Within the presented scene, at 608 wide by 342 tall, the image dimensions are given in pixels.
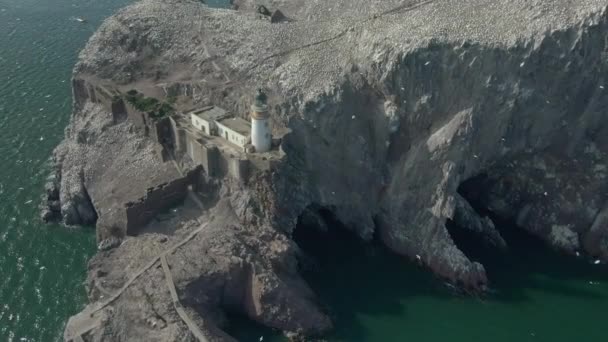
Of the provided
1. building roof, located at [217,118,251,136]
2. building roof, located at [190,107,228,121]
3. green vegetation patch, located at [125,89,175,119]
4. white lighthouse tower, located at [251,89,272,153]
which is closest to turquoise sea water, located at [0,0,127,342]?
green vegetation patch, located at [125,89,175,119]

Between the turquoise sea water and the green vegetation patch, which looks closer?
the turquoise sea water

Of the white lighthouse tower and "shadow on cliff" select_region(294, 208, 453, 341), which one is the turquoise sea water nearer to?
the white lighthouse tower

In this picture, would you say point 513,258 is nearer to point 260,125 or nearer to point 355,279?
point 355,279

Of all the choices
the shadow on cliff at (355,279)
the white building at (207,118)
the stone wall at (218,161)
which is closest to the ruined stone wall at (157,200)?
the stone wall at (218,161)

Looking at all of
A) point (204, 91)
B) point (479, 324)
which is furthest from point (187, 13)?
point (479, 324)

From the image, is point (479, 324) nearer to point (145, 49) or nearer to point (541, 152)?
point (541, 152)

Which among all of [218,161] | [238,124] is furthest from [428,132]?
[218,161]
